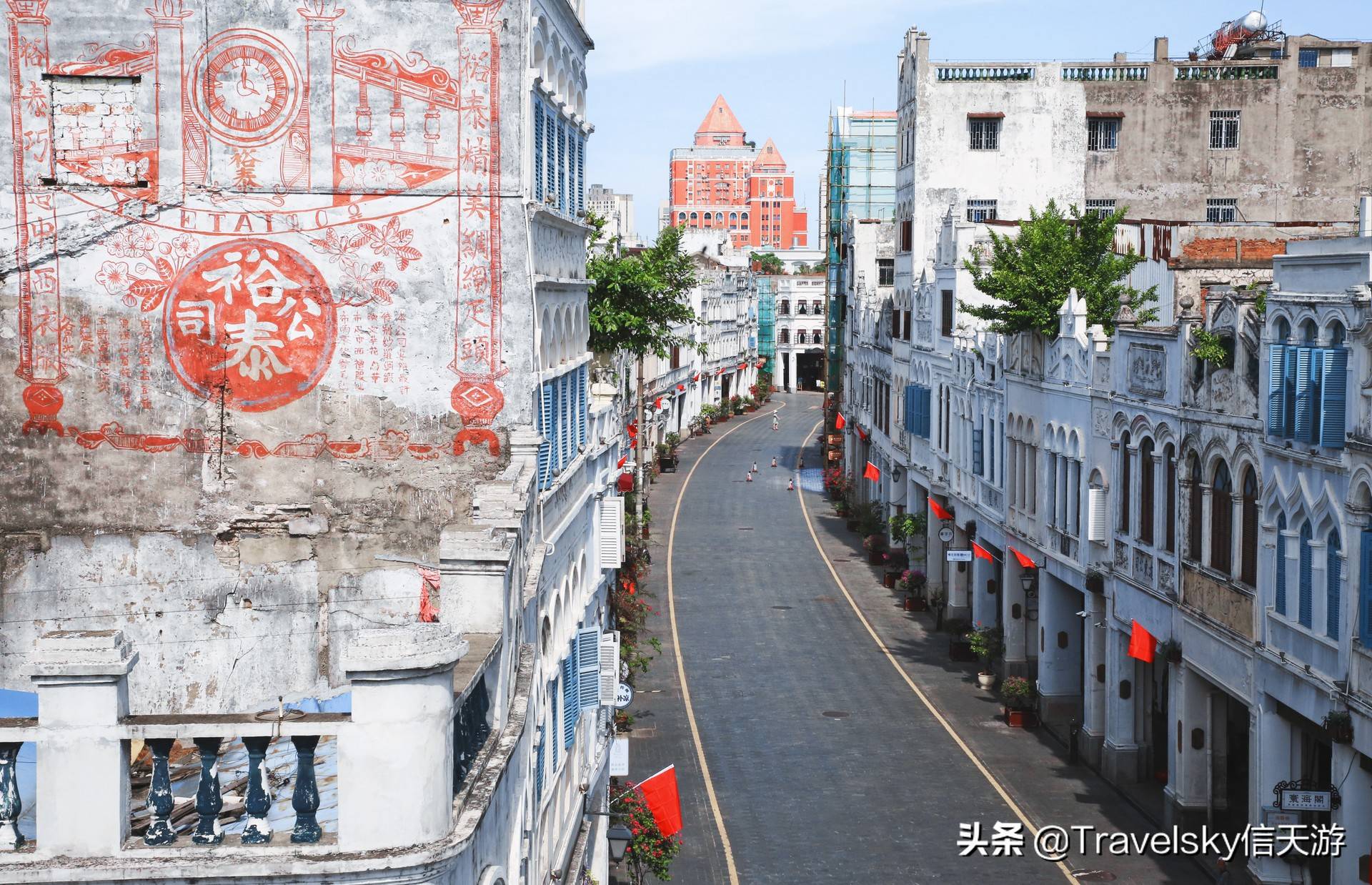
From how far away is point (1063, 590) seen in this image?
38750 mm

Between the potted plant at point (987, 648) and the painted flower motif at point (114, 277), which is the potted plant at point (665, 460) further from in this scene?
the painted flower motif at point (114, 277)

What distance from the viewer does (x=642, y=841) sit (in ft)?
86.0

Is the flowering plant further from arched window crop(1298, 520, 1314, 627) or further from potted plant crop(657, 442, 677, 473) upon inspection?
potted plant crop(657, 442, 677, 473)

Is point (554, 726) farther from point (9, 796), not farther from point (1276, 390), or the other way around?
point (1276, 390)

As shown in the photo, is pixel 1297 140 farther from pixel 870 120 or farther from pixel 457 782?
pixel 457 782

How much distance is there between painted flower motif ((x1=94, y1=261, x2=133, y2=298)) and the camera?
17719mm

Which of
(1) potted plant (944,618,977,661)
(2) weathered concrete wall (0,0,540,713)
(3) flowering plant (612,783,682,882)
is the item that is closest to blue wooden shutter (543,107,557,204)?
(2) weathered concrete wall (0,0,540,713)

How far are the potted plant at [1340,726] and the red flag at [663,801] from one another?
33.7 ft

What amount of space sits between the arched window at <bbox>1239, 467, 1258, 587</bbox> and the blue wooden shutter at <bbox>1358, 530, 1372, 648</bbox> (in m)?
3.94

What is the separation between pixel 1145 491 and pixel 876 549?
2983cm

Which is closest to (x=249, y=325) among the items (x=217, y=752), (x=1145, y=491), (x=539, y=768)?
(x=539, y=768)

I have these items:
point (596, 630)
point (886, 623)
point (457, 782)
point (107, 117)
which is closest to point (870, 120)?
point (886, 623)

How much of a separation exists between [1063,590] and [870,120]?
50014 millimetres

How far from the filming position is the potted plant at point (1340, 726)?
2286cm
